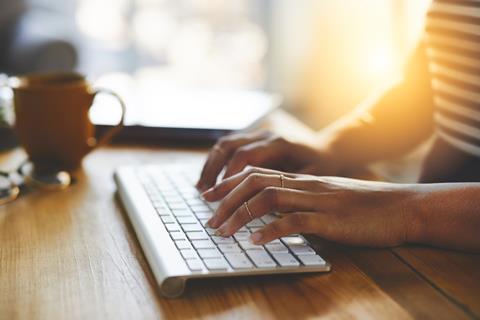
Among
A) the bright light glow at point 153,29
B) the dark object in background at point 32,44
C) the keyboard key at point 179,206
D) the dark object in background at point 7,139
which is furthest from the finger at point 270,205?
the bright light glow at point 153,29

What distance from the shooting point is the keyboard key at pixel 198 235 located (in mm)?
705

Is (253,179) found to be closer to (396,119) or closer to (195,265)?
(195,265)

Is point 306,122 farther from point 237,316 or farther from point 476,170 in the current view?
point 237,316

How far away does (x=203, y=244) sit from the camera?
2.25ft

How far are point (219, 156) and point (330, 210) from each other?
9.9 inches

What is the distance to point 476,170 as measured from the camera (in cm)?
98

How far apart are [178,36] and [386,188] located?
2.71m

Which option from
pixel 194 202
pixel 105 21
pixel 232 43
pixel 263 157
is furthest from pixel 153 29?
pixel 194 202

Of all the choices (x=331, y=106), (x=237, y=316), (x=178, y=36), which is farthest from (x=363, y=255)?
(x=178, y=36)

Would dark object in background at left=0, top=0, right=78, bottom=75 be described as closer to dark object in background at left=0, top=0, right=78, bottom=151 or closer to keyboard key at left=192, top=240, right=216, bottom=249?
dark object in background at left=0, top=0, right=78, bottom=151

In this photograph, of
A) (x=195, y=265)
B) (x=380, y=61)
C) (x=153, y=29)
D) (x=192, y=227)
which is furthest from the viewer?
(x=153, y=29)

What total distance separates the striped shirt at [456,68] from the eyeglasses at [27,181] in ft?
2.03

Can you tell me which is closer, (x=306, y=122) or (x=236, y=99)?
(x=236, y=99)

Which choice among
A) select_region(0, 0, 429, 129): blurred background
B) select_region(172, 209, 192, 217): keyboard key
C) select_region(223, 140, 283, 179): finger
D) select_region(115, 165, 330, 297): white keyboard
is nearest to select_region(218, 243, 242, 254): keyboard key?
select_region(115, 165, 330, 297): white keyboard
